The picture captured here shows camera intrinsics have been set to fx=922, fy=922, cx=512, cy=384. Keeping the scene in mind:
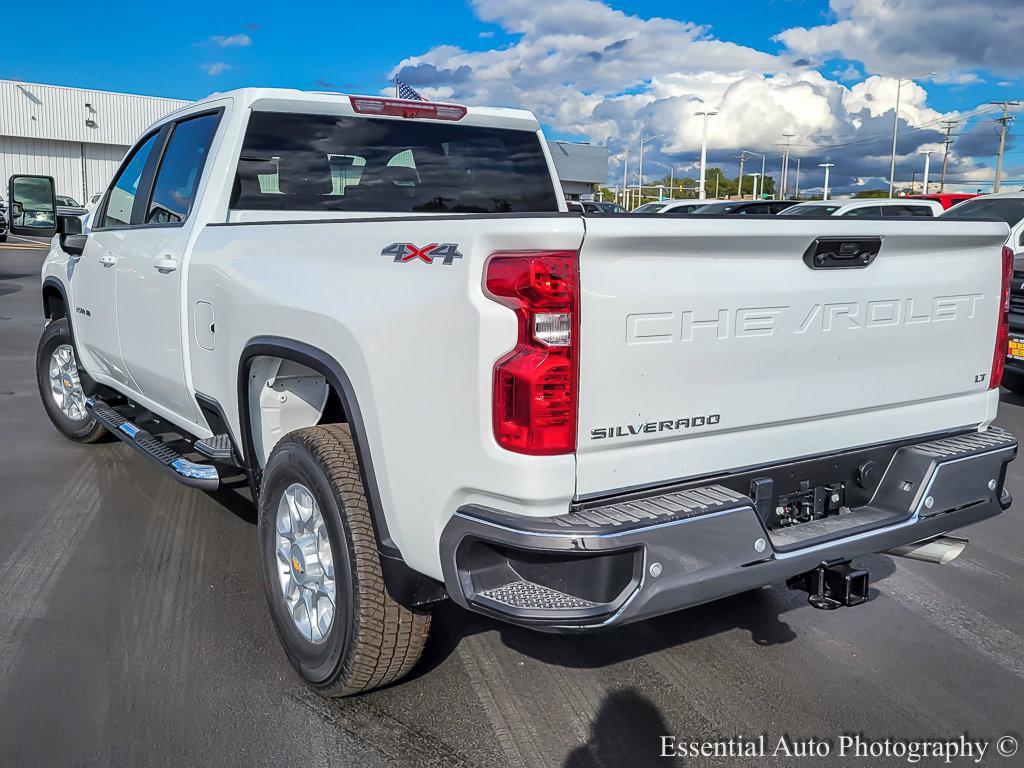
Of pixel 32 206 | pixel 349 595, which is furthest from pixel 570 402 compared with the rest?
pixel 32 206

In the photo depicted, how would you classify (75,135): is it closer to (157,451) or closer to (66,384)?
(66,384)

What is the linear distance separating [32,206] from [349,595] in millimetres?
4243

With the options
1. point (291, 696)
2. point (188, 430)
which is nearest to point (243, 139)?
point (188, 430)

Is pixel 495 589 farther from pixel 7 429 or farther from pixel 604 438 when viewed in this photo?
pixel 7 429

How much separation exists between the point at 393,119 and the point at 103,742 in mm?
3098

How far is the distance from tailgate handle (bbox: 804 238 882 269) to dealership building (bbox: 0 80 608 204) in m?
43.1

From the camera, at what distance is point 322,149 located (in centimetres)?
443

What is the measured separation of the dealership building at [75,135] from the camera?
46906 mm

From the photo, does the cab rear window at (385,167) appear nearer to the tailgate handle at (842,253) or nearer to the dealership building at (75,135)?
the tailgate handle at (842,253)

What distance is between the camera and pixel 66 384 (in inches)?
252

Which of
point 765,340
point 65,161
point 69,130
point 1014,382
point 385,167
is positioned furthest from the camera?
point 65,161

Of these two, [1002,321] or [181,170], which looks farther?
[181,170]

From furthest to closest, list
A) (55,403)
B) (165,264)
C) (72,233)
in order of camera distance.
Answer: (55,403)
(72,233)
(165,264)

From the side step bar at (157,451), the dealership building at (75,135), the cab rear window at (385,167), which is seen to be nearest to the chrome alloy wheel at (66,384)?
the side step bar at (157,451)
